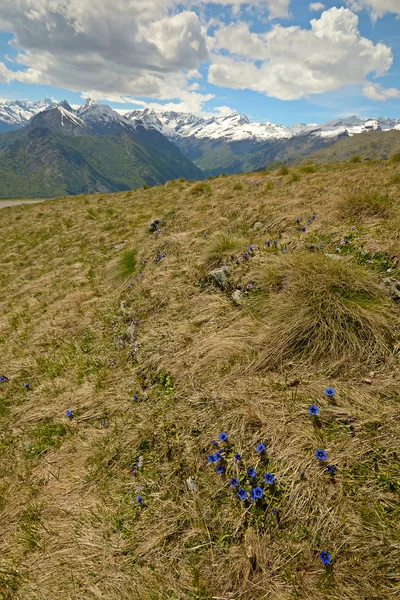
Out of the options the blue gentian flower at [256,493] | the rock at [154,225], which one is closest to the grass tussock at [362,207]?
the blue gentian flower at [256,493]

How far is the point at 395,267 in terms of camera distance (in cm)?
508

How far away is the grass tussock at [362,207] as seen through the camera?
7.05 metres

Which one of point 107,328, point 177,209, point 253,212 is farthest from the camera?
point 177,209

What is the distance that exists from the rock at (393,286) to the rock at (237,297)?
8.12ft

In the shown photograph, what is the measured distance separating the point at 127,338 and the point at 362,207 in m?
6.59

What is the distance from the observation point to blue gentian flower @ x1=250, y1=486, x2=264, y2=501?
2863 millimetres

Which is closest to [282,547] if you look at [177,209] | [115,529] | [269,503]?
[269,503]

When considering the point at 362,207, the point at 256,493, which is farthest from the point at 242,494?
the point at 362,207

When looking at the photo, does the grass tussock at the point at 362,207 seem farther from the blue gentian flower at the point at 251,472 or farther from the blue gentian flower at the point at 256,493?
the blue gentian flower at the point at 256,493

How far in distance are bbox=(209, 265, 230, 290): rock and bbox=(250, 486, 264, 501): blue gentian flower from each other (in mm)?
4149

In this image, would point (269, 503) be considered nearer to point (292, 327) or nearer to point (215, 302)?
point (292, 327)

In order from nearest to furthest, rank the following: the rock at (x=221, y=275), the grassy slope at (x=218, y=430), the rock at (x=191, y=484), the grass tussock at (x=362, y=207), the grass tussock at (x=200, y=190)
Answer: the grassy slope at (x=218, y=430)
the rock at (x=191, y=484)
the rock at (x=221, y=275)
the grass tussock at (x=362, y=207)
the grass tussock at (x=200, y=190)

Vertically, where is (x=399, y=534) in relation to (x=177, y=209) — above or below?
below

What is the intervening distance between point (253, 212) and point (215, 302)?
4909 millimetres
